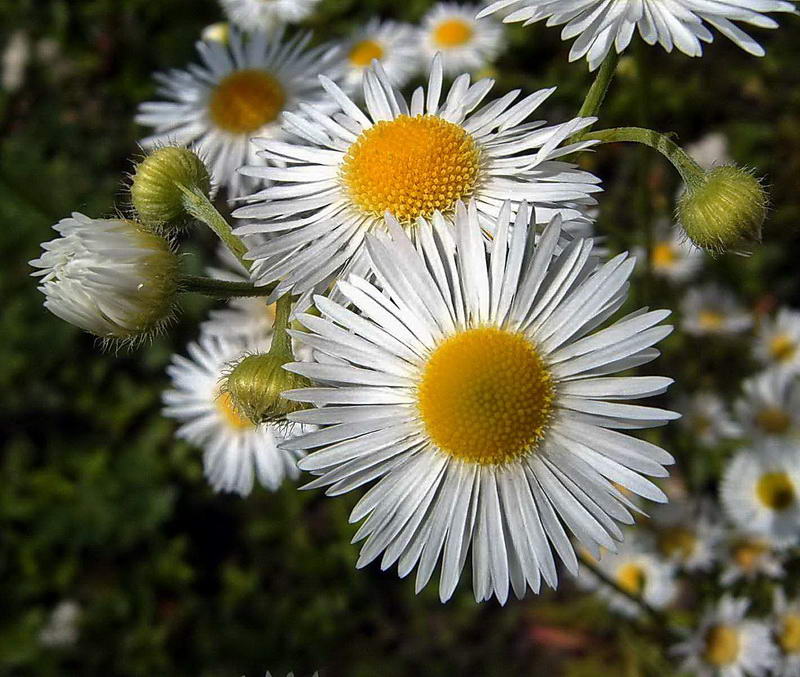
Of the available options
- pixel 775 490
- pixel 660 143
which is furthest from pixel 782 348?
pixel 660 143

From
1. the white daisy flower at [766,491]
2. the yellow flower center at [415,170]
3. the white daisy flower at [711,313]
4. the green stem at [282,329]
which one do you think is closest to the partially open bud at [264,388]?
the green stem at [282,329]

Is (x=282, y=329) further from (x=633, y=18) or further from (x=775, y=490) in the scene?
(x=775, y=490)

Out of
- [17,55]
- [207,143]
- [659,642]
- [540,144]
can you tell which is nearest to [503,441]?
[540,144]

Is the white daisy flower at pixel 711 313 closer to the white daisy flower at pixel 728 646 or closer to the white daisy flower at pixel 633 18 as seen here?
the white daisy flower at pixel 728 646

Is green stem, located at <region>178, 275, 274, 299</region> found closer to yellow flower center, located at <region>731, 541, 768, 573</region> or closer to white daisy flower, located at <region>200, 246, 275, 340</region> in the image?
white daisy flower, located at <region>200, 246, 275, 340</region>

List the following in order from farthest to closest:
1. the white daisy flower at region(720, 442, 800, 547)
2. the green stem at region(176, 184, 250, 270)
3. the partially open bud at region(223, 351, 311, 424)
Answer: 1. the white daisy flower at region(720, 442, 800, 547)
2. the green stem at region(176, 184, 250, 270)
3. the partially open bud at region(223, 351, 311, 424)

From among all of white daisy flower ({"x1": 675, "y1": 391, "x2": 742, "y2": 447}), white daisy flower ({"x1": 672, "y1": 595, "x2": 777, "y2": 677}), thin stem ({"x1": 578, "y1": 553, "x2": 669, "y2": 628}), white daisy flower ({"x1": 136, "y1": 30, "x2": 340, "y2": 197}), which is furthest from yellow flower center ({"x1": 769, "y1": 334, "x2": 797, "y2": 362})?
white daisy flower ({"x1": 136, "y1": 30, "x2": 340, "y2": 197})
